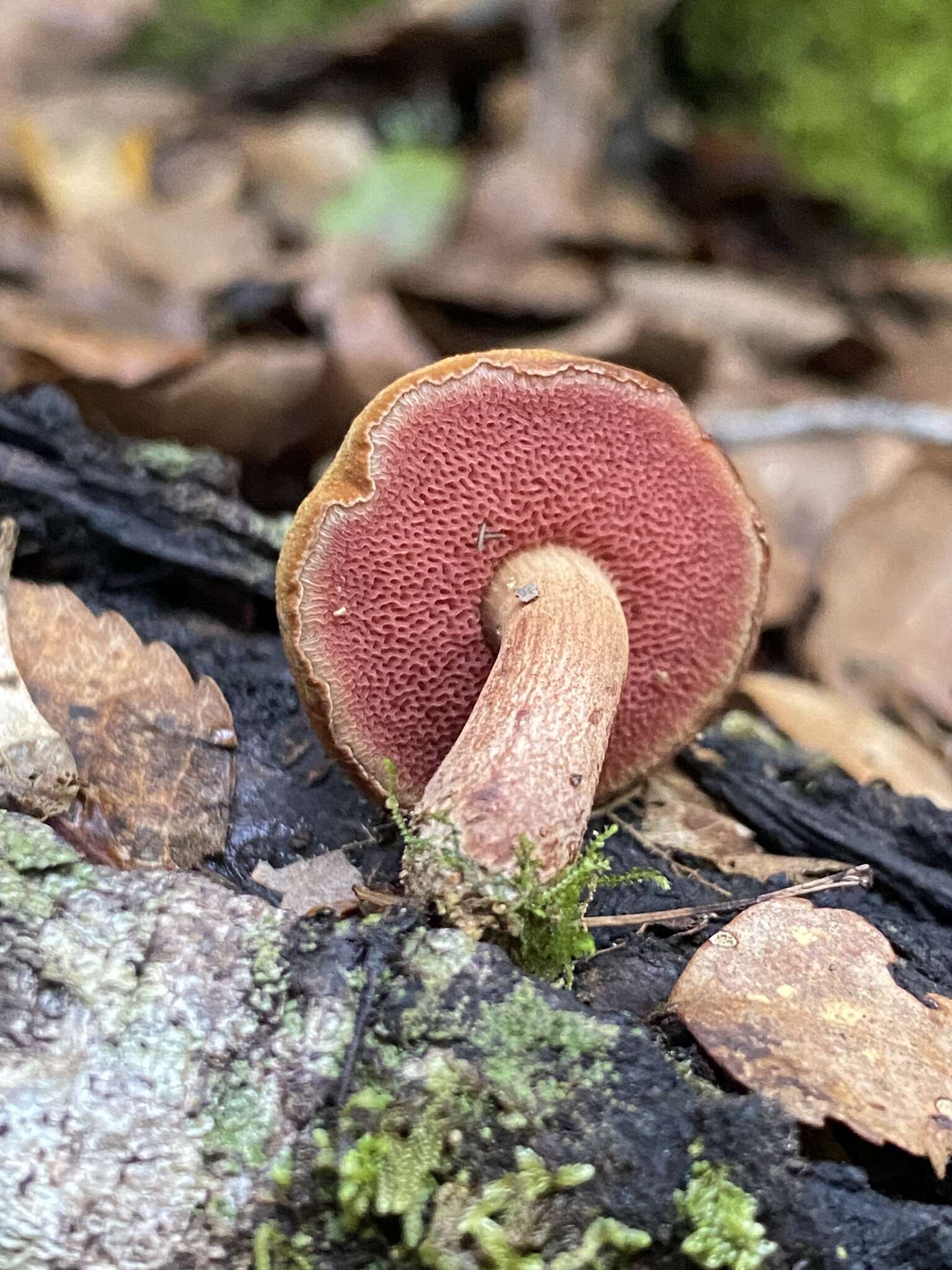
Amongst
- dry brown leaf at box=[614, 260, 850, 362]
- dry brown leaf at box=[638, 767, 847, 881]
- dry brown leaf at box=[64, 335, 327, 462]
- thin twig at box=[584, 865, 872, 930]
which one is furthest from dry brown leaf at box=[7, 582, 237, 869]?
dry brown leaf at box=[614, 260, 850, 362]

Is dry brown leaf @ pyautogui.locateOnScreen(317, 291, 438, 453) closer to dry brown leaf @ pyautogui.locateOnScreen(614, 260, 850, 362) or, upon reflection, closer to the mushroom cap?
dry brown leaf @ pyautogui.locateOnScreen(614, 260, 850, 362)

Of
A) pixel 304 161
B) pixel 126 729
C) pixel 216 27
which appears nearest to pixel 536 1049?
pixel 126 729

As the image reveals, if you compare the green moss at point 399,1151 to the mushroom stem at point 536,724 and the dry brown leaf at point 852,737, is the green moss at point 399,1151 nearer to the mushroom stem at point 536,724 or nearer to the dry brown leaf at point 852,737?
the mushroom stem at point 536,724

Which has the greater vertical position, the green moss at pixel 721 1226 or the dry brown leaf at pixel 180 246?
the green moss at pixel 721 1226

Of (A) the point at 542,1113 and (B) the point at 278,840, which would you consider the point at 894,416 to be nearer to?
(B) the point at 278,840

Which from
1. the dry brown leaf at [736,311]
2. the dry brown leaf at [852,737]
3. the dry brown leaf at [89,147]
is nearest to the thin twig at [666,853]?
the dry brown leaf at [852,737]
